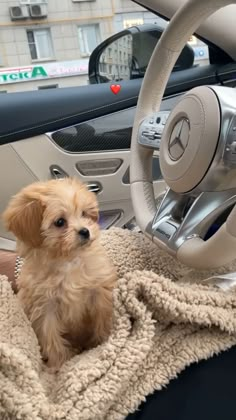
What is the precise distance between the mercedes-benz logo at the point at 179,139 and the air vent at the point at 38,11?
46.7 inches

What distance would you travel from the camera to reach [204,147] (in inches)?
27.5

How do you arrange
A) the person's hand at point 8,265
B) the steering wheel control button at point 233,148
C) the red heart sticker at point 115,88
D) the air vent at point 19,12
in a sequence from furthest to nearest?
the air vent at point 19,12 → the red heart sticker at point 115,88 → the person's hand at point 8,265 → the steering wheel control button at point 233,148

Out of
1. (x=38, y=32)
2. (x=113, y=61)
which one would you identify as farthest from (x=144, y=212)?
(x=38, y=32)

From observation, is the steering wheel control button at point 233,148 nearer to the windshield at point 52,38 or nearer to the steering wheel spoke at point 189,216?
the steering wheel spoke at point 189,216

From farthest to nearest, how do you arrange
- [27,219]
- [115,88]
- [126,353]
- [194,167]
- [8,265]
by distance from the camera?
1. [115,88]
2. [8,265]
3. [27,219]
4. [194,167]
5. [126,353]

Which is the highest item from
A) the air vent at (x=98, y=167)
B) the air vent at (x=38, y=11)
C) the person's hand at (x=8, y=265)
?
the air vent at (x=38, y=11)

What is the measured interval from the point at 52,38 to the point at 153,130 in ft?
3.59

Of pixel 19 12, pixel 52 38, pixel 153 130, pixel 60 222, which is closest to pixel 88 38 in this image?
pixel 52 38

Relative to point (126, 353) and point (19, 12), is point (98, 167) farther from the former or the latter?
point (126, 353)

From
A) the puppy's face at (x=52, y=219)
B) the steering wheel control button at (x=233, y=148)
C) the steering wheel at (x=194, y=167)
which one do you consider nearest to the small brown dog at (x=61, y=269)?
the puppy's face at (x=52, y=219)

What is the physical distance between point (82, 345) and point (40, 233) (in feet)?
0.70

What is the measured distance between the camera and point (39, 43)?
1828mm

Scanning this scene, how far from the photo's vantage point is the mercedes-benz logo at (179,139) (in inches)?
29.5

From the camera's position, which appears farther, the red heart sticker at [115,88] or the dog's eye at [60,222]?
the red heart sticker at [115,88]
